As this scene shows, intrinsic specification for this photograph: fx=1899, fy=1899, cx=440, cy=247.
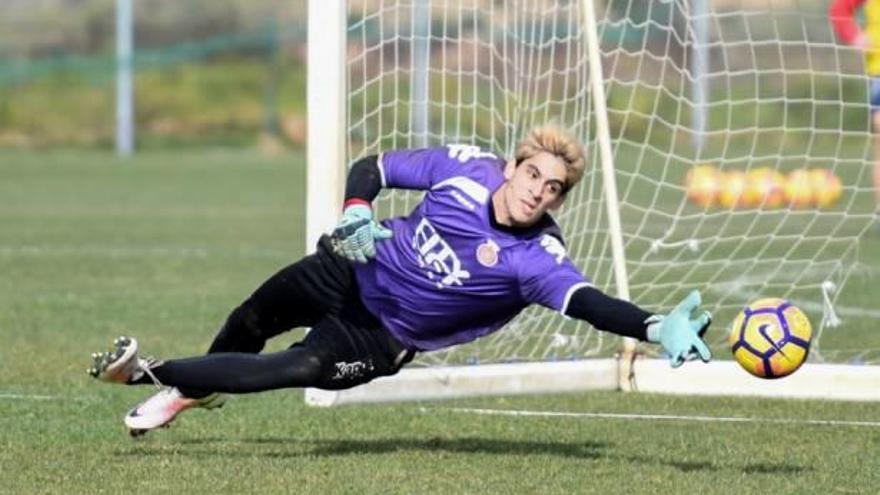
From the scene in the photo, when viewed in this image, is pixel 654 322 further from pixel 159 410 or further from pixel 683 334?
pixel 159 410

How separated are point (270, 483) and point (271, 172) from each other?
72.1 ft

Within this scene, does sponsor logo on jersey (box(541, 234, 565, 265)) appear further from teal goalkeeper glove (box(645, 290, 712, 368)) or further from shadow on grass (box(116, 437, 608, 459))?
shadow on grass (box(116, 437, 608, 459))

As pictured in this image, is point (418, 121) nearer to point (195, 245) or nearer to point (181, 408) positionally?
point (181, 408)

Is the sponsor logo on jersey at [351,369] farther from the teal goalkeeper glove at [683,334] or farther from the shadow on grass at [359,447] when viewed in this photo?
the teal goalkeeper glove at [683,334]

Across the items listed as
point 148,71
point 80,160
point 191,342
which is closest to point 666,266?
point 191,342

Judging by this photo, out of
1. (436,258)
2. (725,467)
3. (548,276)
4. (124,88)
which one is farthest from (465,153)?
(124,88)

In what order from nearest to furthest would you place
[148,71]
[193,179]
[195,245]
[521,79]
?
[521,79] < [195,245] < [193,179] < [148,71]

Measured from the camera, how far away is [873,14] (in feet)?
45.1

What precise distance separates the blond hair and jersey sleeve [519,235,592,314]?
23 centimetres

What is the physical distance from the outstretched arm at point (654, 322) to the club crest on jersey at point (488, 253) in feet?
1.26

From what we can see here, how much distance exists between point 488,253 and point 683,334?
93 cm

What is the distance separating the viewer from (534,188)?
687 centimetres

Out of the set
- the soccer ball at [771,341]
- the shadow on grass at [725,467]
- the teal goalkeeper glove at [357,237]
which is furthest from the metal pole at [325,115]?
the soccer ball at [771,341]

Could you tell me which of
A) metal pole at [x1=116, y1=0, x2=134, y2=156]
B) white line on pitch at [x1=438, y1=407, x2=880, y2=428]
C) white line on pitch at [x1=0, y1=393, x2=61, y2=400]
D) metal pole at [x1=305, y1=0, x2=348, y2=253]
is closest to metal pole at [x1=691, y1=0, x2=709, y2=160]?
metal pole at [x1=305, y1=0, x2=348, y2=253]
